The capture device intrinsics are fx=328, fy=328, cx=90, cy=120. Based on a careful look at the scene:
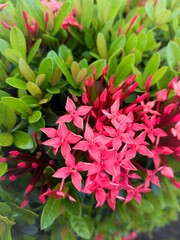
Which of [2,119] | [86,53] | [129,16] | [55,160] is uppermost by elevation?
[129,16]

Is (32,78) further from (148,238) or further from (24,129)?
(148,238)

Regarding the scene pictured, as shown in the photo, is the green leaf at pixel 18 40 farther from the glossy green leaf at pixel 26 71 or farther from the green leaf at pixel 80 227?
the green leaf at pixel 80 227

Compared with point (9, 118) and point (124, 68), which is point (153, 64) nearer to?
point (124, 68)

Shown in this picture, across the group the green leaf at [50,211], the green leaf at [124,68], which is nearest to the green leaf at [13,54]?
the green leaf at [124,68]

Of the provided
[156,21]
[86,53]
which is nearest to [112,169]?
[86,53]

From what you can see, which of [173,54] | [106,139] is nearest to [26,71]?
[106,139]

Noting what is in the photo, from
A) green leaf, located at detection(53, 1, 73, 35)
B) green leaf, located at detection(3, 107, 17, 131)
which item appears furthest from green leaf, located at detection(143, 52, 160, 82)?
green leaf, located at detection(3, 107, 17, 131)

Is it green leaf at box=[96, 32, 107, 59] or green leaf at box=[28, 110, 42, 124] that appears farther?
green leaf at box=[96, 32, 107, 59]

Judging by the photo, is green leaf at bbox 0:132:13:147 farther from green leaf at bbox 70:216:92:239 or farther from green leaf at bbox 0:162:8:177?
green leaf at bbox 70:216:92:239
